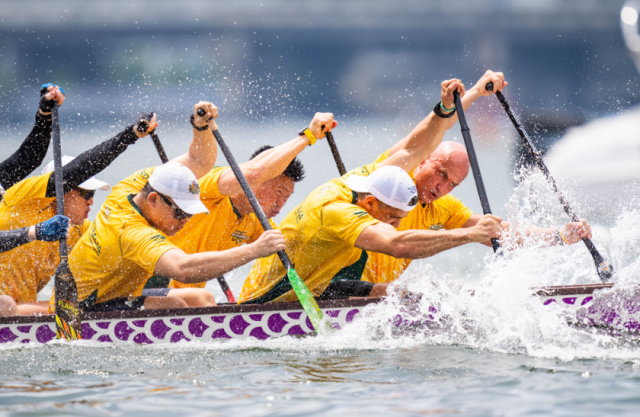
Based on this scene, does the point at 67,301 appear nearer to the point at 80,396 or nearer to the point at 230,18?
the point at 80,396

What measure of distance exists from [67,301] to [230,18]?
1324 centimetres

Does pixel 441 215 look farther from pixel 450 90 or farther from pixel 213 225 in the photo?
pixel 213 225

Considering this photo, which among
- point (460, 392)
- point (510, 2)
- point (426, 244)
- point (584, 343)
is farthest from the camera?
point (510, 2)

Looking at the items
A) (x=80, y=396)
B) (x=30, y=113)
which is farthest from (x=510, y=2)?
(x=80, y=396)

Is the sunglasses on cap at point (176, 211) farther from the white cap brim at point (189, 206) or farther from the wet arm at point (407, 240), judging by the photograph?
the wet arm at point (407, 240)

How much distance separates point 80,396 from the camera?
275 cm

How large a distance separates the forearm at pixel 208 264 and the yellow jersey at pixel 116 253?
0.48 ft

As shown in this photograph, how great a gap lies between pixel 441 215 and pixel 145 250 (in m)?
2.15

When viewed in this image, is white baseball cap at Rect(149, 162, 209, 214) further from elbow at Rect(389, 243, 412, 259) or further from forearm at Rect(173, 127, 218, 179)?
elbow at Rect(389, 243, 412, 259)

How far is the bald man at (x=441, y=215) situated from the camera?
4.46 meters

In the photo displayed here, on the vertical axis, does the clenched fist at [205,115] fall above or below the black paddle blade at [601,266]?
above

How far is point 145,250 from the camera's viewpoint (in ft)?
12.0

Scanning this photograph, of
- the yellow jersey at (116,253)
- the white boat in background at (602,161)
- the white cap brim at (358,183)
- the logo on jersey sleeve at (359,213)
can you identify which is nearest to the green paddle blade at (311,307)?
the logo on jersey sleeve at (359,213)

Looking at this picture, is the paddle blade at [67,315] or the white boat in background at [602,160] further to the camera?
the white boat in background at [602,160]
